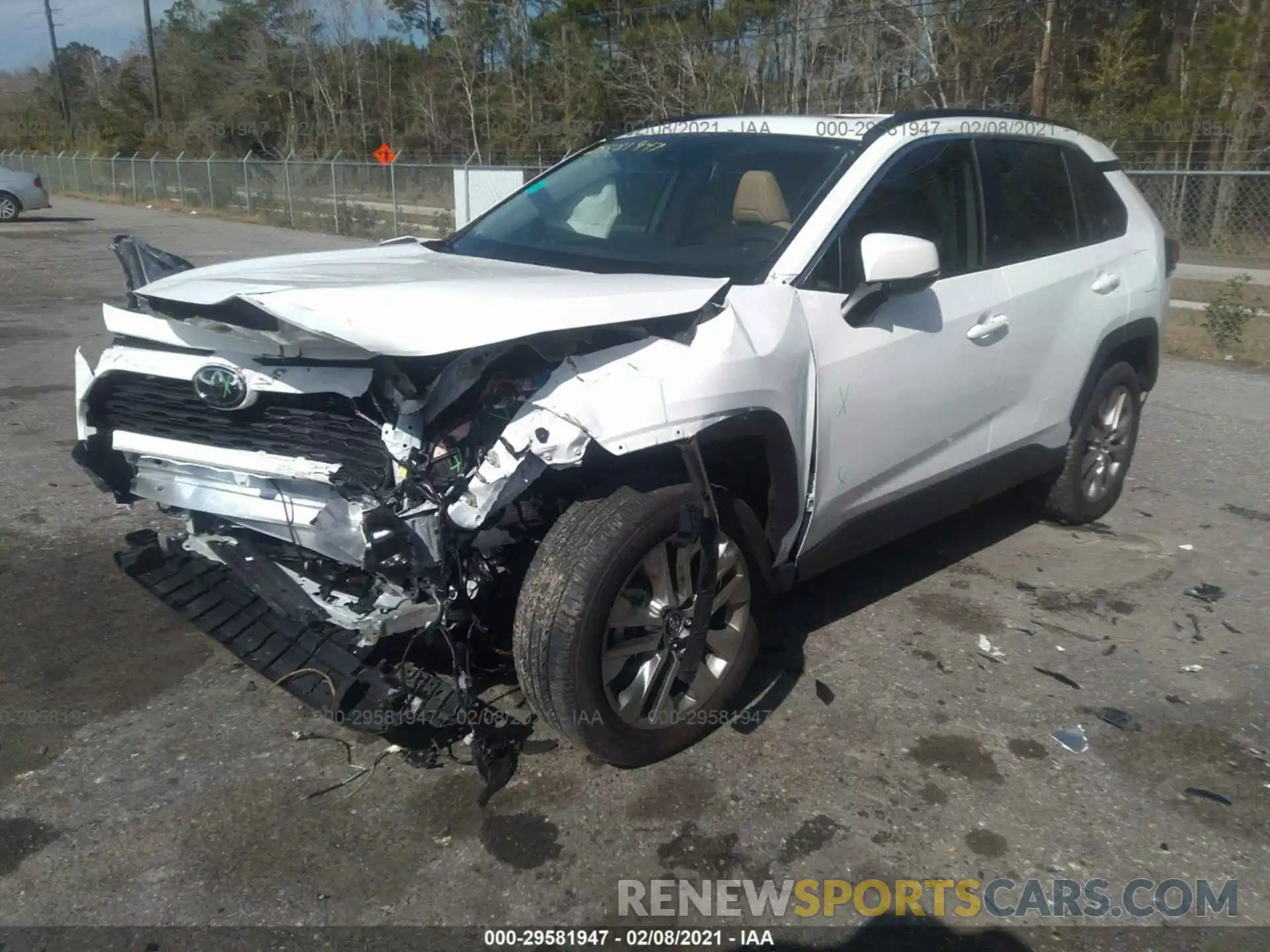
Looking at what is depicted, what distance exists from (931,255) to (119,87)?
68.9m

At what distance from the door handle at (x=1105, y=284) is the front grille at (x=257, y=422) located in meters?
3.39

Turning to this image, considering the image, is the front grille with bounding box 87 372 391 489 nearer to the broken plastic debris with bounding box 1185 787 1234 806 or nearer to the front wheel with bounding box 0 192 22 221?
the broken plastic debris with bounding box 1185 787 1234 806

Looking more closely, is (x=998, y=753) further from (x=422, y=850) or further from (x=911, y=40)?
(x=911, y=40)

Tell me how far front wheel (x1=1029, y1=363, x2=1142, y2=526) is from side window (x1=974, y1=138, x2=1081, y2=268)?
0.81m

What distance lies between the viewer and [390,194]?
76.5ft

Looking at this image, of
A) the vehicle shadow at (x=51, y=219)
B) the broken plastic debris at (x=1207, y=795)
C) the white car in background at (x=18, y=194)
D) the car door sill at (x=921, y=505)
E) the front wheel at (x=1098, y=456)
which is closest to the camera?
the broken plastic debris at (x=1207, y=795)

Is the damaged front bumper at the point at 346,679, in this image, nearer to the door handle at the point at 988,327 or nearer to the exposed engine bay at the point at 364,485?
the exposed engine bay at the point at 364,485

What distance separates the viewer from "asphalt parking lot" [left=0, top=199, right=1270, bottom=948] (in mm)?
2805

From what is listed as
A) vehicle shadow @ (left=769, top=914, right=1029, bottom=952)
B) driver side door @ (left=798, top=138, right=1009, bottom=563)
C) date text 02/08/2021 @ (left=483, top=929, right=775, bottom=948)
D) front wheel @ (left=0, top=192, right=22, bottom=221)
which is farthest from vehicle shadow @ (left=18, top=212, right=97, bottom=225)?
vehicle shadow @ (left=769, top=914, right=1029, bottom=952)

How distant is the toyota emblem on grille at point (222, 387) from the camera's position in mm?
3088

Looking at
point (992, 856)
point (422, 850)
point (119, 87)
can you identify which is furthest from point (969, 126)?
point (119, 87)

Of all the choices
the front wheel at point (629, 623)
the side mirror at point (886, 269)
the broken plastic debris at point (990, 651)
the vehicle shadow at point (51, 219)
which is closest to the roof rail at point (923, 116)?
the side mirror at point (886, 269)

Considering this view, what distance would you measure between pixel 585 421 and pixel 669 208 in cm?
163

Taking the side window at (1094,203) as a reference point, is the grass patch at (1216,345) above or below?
below
